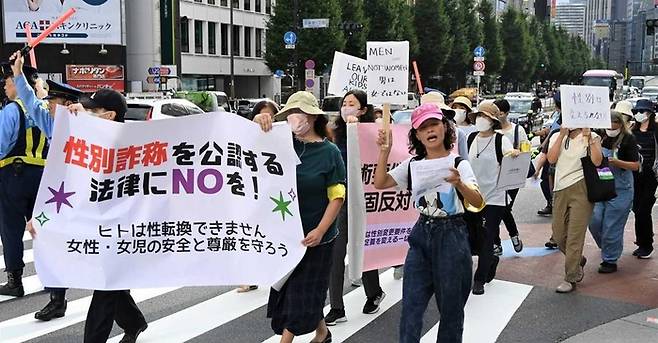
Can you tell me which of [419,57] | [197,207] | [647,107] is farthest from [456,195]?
[419,57]

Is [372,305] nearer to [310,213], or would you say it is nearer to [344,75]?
[310,213]

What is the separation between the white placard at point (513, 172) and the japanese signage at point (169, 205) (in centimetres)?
290

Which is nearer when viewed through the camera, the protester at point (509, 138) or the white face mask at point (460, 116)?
the protester at point (509, 138)

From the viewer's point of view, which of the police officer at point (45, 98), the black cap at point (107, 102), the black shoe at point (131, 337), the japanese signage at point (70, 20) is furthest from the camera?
the japanese signage at point (70, 20)

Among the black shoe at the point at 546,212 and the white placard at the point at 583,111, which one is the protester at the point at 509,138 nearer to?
the white placard at the point at 583,111

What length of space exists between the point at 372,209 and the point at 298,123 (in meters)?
1.64

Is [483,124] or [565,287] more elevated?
[483,124]

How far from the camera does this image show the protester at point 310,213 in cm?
446

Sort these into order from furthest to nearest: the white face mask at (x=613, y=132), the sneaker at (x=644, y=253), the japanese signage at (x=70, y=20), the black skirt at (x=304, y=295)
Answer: the japanese signage at (x=70, y=20) → the sneaker at (x=644, y=253) → the white face mask at (x=613, y=132) → the black skirt at (x=304, y=295)

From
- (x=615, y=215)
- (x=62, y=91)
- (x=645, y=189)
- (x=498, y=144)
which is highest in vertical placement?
(x=62, y=91)

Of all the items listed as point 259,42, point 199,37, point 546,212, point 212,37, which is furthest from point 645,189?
point 259,42

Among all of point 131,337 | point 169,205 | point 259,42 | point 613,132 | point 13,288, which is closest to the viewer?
point 169,205

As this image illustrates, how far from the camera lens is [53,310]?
589cm

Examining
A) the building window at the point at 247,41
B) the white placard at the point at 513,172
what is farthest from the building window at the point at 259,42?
the white placard at the point at 513,172
